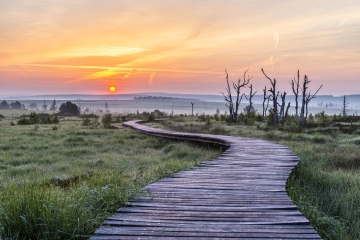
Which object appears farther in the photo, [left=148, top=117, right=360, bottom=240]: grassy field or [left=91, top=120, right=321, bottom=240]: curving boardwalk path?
[left=148, top=117, right=360, bottom=240]: grassy field

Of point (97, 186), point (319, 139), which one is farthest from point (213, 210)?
point (319, 139)

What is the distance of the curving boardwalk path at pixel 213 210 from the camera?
3064mm

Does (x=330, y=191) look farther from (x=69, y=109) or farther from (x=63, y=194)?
(x=69, y=109)

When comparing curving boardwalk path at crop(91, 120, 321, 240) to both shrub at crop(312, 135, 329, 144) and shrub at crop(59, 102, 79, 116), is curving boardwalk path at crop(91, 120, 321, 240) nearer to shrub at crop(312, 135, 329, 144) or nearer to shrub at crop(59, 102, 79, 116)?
shrub at crop(312, 135, 329, 144)

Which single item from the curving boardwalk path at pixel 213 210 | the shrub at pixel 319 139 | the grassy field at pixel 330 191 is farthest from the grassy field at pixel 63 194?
the shrub at pixel 319 139

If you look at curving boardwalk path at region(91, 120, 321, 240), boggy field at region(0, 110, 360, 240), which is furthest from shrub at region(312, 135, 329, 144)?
curving boardwalk path at region(91, 120, 321, 240)

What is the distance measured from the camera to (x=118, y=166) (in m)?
9.16

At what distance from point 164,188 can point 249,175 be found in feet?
5.94

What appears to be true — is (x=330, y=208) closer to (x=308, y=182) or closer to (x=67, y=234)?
(x=308, y=182)

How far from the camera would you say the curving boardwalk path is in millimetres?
3064

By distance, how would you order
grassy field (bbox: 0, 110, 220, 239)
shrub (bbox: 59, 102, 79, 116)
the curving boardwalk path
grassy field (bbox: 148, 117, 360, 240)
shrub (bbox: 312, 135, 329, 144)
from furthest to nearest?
shrub (bbox: 59, 102, 79, 116) < shrub (bbox: 312, 135, 329, 144) < grassy field (bbox: 148, 117, 360, 240) < grassy field (bbox: 0, 110, 220, 239) < the curving boardwalk path

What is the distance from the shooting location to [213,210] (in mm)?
3738

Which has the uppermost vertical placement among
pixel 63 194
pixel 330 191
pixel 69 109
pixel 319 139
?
pixel 69 109

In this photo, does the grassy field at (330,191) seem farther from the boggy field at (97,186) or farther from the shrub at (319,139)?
the shrub at (319,139)
